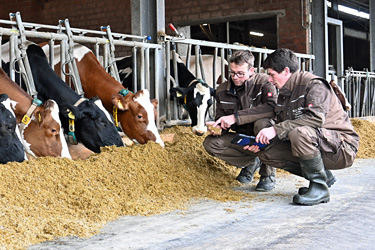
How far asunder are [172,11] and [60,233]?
8114 mm

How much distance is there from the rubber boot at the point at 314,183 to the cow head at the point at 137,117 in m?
1.67

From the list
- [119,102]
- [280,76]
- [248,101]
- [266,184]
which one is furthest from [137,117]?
[280,76]

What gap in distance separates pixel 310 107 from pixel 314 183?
0.55 metres

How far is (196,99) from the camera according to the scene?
6.38m

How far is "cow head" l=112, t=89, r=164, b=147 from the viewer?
4918 millimetres

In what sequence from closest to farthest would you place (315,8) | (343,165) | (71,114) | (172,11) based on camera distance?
(343,165) → (71,114) → (315,8) → (172,11)

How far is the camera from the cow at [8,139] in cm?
357

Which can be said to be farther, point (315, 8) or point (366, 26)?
point (366, 26)

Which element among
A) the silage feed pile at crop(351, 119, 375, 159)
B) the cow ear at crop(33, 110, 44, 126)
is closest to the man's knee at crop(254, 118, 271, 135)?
the cow ear at crop(33, 110, 44, 126)

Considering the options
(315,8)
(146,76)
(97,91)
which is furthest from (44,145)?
(315,8)

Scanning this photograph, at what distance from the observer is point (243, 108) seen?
437 centimetres

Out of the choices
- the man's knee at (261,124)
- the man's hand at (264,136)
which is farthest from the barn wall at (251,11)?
the man's hand at (264,136)

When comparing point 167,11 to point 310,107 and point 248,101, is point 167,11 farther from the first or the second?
point 310,107

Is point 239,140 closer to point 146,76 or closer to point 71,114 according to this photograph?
point 71,114
